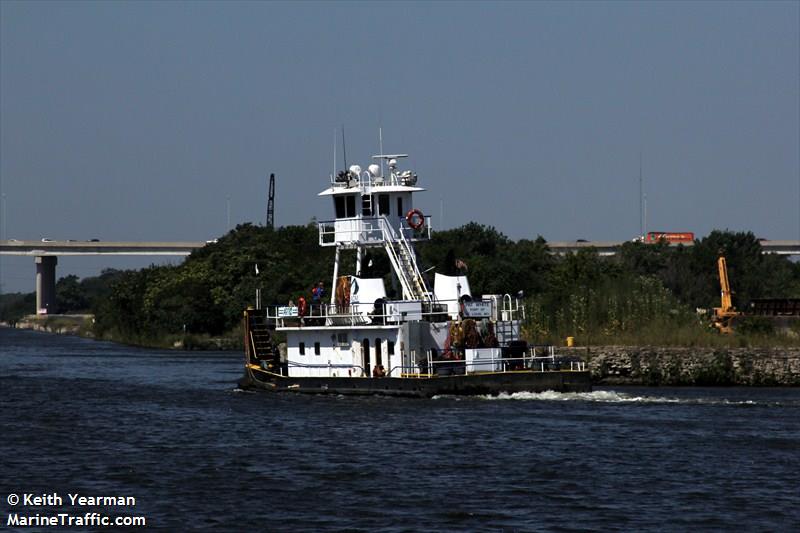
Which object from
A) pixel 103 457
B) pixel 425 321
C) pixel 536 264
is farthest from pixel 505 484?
pixel 536 264

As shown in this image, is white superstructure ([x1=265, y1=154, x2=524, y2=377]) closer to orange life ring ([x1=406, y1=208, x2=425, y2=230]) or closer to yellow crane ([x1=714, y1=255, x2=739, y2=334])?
orange life ring ([x1=406, y1=208, x2=425, y2=230])

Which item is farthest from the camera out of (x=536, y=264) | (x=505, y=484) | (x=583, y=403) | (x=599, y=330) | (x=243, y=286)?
(x=243, y=286)

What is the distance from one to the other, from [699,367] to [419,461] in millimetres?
28692

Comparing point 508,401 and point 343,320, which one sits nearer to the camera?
point 508,401

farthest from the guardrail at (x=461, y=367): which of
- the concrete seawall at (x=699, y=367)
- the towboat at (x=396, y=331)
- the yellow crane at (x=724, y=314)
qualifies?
the yellow crane at (x=724, y=314)

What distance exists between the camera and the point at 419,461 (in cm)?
3619

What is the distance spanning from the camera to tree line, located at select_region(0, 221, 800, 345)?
7269cm

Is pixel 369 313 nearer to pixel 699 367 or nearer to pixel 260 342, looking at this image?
pixel 260 342

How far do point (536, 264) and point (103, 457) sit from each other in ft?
268

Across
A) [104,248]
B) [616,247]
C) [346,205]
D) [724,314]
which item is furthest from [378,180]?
[104,248]

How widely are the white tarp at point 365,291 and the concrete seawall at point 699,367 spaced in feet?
49.2

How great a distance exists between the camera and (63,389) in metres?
64.2

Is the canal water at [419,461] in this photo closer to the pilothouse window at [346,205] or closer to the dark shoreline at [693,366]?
the dark shoreline at [693,366]

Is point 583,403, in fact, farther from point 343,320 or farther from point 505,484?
point 505,484
